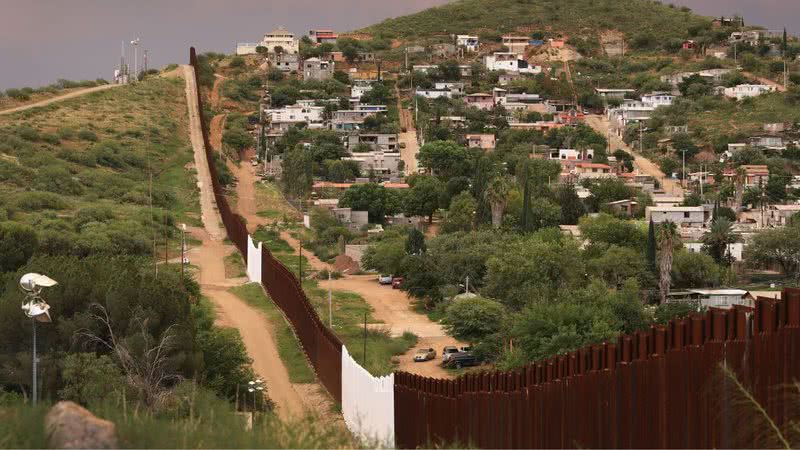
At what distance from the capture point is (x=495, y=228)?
58562 mm

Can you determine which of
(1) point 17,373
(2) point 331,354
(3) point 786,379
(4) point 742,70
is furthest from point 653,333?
(4) point 742,70

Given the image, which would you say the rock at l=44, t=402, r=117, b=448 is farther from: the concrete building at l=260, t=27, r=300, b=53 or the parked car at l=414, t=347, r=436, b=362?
the concrete building at l=260, t=27, r=300, b=53

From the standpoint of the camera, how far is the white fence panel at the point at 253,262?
40.1 m

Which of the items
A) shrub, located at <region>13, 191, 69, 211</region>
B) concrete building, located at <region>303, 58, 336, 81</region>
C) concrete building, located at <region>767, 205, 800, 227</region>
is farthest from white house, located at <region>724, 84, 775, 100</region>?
shrub, located at <region>13, 191, 69, 211</region>

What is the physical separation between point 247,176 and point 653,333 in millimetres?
67709

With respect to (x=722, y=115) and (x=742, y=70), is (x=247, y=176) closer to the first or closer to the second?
(x=722, y=115)

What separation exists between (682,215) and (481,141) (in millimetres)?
28446

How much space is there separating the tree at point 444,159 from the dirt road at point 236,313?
16914mm

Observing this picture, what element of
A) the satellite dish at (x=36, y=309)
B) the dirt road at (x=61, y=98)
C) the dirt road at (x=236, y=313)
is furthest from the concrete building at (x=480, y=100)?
the satellite dish at (x=36, y=309)

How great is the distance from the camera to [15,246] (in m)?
36.3

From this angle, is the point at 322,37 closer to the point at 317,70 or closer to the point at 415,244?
the point at 317,70

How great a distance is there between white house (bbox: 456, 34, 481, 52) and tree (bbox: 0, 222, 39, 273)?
3906 inches

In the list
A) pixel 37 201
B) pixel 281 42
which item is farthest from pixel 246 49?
pixel 37 201

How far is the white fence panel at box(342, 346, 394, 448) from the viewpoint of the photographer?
1995cm
